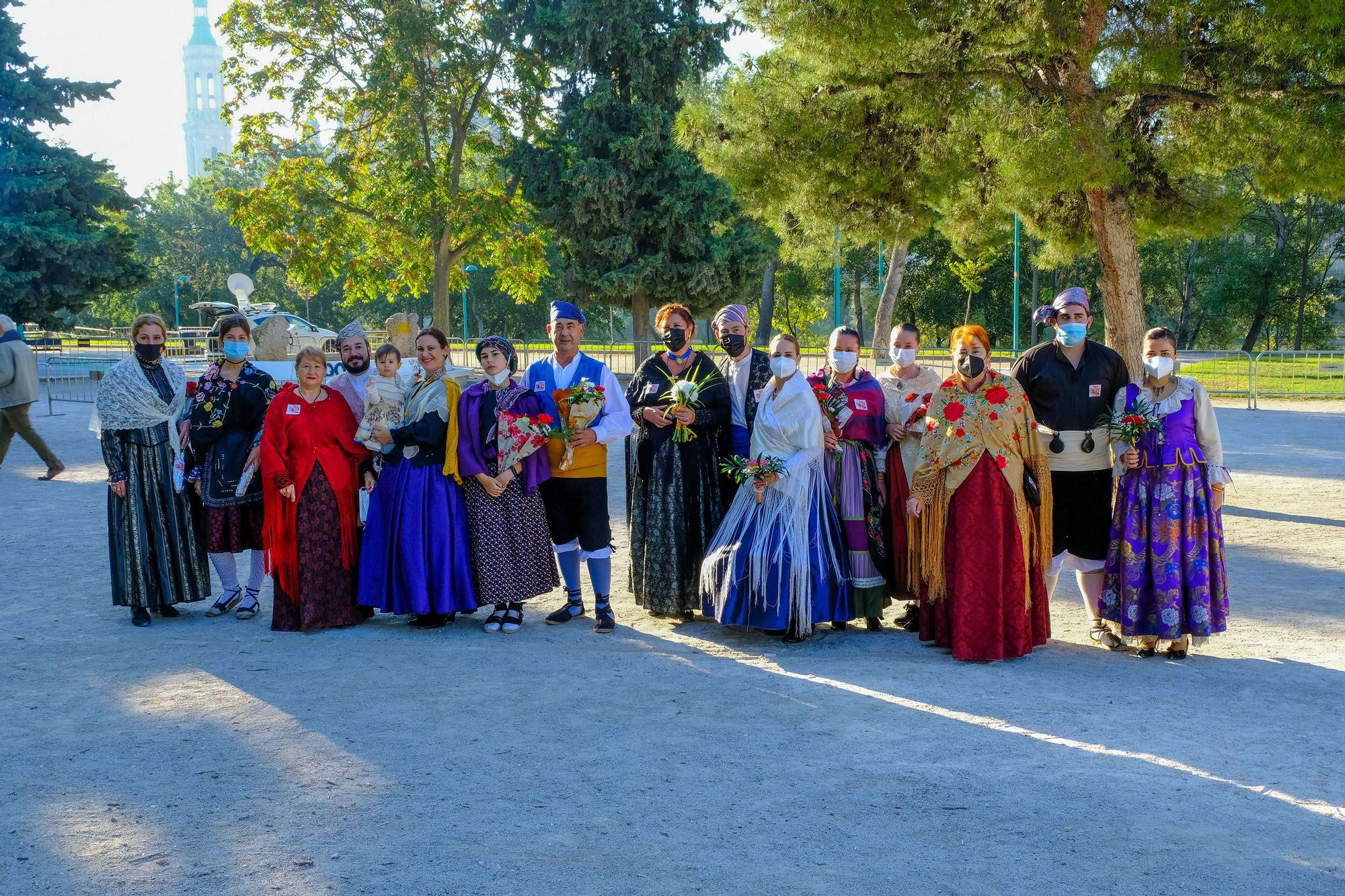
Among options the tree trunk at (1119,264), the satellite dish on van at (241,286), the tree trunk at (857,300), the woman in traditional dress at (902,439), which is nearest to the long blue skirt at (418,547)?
the woman in traditional dress at (902,439)

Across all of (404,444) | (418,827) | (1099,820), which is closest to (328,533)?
(404,444)

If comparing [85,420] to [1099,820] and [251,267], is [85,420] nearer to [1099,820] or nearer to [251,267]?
[1099,820]

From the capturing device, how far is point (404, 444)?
6969mm

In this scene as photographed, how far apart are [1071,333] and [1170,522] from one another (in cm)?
118

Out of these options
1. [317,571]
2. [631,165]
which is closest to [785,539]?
[317,571]

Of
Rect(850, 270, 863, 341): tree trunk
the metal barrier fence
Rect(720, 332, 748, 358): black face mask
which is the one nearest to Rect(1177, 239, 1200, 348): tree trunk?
Rect(850, 270, 863, 341): tree trunk

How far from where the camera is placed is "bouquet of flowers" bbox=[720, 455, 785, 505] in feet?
21.4

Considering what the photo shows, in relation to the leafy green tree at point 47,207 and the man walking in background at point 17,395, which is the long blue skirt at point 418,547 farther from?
the leafy green tree at point 47,207

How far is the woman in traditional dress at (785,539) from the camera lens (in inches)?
257

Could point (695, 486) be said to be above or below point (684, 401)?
below

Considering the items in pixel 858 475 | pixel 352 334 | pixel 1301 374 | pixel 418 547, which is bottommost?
pixel 418 547

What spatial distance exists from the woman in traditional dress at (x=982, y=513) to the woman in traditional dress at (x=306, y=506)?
3429mm

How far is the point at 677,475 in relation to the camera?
7086 millimetres

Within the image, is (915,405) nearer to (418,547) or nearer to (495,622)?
(495,622)
